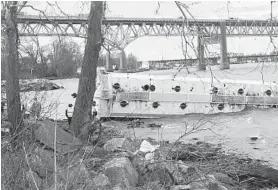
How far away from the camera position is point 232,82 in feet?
91.8

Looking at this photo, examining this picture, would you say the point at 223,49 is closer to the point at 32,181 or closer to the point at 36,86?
the point at 36,86

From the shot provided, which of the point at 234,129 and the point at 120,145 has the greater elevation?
the point at 120,145

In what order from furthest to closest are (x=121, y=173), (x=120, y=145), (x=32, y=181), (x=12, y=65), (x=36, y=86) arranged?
(x=36, y=86)
(x=12, y=65)
(x=120, y=145)
(x=121, y=173)
(x=32, y=181)

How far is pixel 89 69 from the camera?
12711mm

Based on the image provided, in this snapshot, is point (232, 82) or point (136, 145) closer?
point (136, 145)

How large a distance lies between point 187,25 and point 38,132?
151 inches

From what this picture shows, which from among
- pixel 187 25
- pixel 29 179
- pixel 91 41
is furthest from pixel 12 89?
pixel 29 179

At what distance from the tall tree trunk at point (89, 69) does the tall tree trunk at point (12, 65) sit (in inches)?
72.4

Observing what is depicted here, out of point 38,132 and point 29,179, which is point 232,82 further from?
point 29,179

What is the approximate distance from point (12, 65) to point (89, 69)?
2.27m

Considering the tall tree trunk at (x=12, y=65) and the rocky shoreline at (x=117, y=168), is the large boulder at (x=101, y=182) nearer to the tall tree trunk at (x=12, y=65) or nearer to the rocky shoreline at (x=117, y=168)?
the rocky shoreline at (x=117, y=168)

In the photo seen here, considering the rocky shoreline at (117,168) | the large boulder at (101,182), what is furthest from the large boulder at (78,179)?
the large boulder at (101,182)

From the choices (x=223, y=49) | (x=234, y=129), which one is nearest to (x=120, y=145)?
(x=234, y=129)

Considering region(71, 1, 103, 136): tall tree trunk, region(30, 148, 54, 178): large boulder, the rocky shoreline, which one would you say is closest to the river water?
region(71, 1, 103, 136): tall tree trunk
